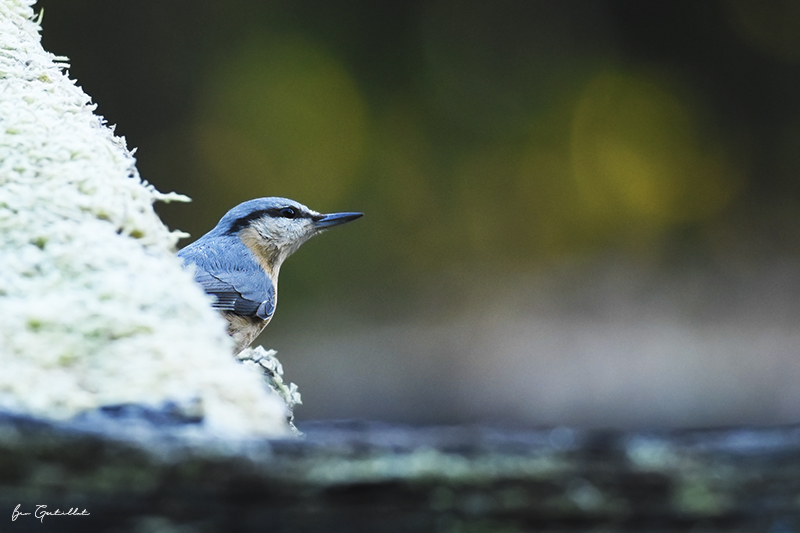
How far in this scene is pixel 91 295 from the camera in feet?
2.05

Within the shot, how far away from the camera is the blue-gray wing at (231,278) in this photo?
4.87ft

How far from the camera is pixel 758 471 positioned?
42 centimetres

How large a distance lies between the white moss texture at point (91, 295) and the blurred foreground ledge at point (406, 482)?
1.9 inches

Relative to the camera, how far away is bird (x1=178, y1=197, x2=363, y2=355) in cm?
149

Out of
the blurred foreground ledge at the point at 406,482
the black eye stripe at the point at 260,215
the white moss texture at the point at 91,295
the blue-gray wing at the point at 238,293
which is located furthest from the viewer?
the black eye stripe at the point at 260,215

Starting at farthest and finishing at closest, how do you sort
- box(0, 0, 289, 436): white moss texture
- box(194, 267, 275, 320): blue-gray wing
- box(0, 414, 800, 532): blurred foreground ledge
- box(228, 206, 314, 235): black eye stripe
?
1. box(228, 206, 314, 235): black eye stripe
2. box(194, 267, 275, 320): blue-gray wing
3. box(0, 0, 289, 436): white moss texture
4. box(0, 414, 800, 532): blurred foreground ledge

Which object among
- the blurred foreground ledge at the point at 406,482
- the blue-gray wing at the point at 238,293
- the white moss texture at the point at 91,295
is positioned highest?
the blue-gray wing at the point at 238,293

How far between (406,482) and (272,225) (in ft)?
4.52

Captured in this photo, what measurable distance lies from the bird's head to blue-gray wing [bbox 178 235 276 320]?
0.22 ft

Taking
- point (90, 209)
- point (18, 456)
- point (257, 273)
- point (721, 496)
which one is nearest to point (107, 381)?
point (18, 456)
